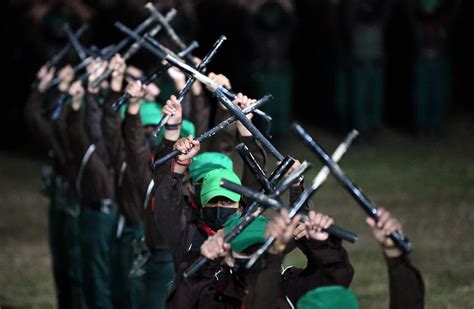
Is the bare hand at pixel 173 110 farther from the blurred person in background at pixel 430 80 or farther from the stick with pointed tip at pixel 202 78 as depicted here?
the blurred person in background at pixel 430 80

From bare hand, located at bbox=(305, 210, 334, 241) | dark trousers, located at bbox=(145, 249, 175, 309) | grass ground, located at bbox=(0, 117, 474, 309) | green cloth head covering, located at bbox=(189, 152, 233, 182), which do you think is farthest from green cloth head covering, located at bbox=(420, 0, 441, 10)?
bare hand, located at bbox=(305, 210, 334, 241)

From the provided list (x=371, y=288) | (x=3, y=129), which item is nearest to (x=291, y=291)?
(x=371, y=288)

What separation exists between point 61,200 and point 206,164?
11.1 ft

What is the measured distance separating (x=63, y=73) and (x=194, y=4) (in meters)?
6.80

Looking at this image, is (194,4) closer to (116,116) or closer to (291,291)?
(116,116)

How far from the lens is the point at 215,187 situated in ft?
27.4

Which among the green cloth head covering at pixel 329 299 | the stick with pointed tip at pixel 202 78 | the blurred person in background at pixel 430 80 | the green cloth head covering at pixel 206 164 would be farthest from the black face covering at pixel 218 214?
the blurred person in background at pixel 430 80

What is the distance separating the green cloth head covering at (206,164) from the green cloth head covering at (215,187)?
1.68 ft

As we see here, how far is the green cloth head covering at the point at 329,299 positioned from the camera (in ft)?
22.5

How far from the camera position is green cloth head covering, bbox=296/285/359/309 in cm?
687

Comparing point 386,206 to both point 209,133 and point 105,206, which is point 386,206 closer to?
point 105,206

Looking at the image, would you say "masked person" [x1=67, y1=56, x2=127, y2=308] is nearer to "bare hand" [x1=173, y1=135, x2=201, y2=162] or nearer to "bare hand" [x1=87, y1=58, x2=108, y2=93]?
"bare hand" [x1=87, y1=58, x2=108, y2=93]

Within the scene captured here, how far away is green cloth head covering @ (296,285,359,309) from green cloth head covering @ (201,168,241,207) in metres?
1.44

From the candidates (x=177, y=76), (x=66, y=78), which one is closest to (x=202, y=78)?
(x=177, y=76)
